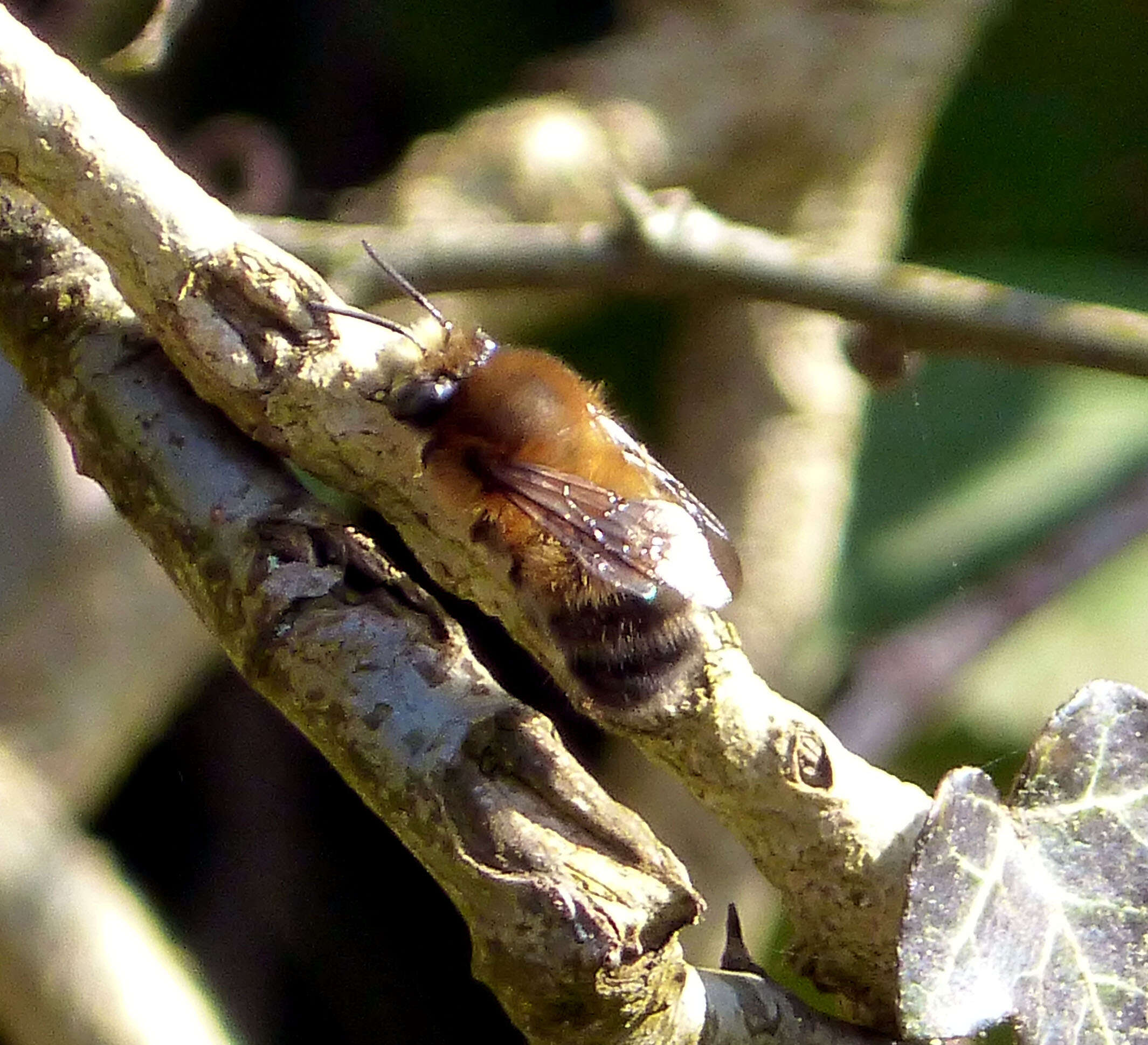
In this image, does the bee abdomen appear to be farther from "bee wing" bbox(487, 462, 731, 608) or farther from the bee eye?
the bee eye

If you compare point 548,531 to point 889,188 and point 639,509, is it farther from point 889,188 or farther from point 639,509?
point 889,188

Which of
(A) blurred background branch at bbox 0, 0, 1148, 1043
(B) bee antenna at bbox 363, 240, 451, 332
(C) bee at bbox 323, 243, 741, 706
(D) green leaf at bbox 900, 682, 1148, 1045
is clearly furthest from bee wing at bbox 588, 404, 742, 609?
(A) blurred background branch at bbox 0, 0, 1148, 1043

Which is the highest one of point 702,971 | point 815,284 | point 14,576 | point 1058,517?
point 14,576

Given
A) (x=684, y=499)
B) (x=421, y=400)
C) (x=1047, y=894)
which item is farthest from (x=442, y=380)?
(x=1047, y=894)

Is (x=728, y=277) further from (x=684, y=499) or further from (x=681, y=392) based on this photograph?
(x=681, y=392)

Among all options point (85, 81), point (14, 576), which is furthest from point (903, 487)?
point (85, 81)

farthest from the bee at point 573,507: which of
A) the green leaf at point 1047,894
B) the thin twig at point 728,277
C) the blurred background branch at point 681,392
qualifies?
the blurred background branch at point 681,392
